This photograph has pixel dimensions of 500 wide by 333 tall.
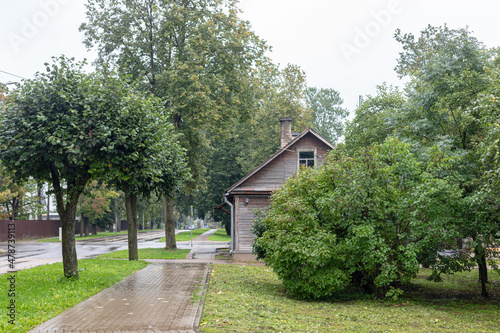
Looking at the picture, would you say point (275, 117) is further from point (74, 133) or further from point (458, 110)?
point (74, 133)

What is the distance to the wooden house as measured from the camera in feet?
81.4

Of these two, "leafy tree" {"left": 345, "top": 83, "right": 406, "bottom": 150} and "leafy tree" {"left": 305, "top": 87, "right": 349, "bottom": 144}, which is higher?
"leafy tree" {"left": 305, "top": 87, "right": 349, "bottom": 144}

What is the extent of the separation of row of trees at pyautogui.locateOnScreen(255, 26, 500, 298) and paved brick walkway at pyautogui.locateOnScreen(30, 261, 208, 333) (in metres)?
3.30

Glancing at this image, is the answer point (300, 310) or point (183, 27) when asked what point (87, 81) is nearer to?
point (300, 310)

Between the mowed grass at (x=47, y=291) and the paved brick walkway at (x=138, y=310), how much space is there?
246 millimetres

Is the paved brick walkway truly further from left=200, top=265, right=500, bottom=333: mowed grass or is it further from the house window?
the house window

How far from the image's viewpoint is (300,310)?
33.1 feet

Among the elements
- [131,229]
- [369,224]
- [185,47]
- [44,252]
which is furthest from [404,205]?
[44,252]

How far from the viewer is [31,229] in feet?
146

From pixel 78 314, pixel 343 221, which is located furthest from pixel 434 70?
pixel 78 314

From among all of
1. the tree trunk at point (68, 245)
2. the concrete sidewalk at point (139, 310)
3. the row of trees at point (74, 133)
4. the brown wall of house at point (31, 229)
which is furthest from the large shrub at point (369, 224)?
the brown wall of house at point (31, 229)

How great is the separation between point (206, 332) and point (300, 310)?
3.80 m

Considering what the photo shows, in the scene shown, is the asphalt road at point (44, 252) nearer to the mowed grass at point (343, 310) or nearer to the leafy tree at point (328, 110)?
the mowed grass at point (343, 310)

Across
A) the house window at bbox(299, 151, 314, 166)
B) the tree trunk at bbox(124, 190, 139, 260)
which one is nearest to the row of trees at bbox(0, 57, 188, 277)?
the tree trunk at bbox(124, 190, 139, 260)
